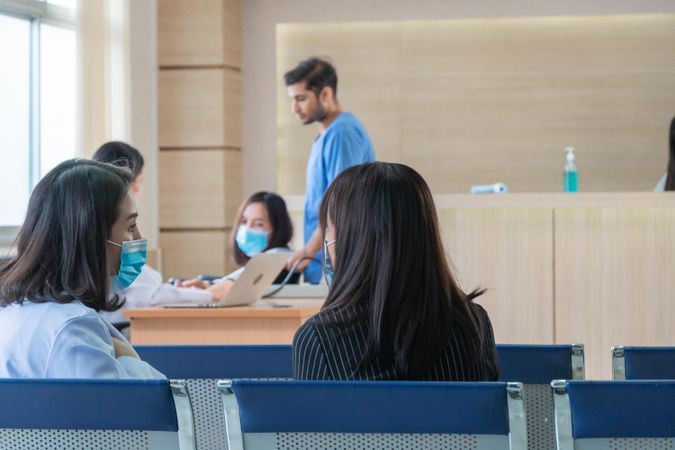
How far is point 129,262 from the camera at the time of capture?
8.09 feet

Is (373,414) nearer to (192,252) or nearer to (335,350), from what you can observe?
(335,350)

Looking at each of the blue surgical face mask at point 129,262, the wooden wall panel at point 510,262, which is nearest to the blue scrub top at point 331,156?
the wooden wall panel at point 510,262

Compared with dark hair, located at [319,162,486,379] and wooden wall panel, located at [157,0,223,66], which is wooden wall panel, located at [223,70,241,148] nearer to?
wooden wall panel, located at [157,0,223,66]

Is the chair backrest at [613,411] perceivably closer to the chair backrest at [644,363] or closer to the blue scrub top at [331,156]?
the chair backrest at [644,363]

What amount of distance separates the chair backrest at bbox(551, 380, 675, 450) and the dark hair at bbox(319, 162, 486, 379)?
0.41m

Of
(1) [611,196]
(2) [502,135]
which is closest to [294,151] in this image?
(2) [502,135]

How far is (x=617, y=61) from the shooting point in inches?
306

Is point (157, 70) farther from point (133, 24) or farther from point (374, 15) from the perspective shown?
point (374, 15)

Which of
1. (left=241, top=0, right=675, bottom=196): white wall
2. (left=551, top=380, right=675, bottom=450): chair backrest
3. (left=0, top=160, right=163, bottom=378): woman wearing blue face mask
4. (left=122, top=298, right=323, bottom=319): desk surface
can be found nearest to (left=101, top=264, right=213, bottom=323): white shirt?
(left=122, top=298, right=323, bottom=319): desk surface

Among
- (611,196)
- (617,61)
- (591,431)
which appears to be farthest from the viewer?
(617,61)

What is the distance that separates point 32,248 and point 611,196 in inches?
182

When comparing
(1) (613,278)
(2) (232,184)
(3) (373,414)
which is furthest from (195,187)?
(3) (373,414)

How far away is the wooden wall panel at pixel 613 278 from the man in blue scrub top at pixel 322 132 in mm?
1550

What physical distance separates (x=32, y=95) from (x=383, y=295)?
4.86 m
